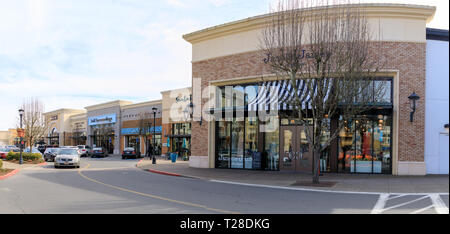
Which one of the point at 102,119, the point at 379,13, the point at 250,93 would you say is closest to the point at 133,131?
the point at 102,119

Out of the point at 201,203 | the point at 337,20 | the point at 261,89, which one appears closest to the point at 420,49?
the point at 337,20

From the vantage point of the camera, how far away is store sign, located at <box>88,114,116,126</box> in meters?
59.7

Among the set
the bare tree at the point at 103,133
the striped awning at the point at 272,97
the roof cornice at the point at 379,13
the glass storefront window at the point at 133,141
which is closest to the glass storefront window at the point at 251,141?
the striped awning at the point at 272,97

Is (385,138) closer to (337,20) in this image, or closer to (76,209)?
(337,20)

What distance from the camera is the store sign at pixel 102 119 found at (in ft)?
196

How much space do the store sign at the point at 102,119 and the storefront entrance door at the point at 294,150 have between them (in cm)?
4437

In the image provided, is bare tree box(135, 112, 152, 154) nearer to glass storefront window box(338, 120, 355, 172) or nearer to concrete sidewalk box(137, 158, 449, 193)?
concrete sidewalk box(137, 158, 449, 193)

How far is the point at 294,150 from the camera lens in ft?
66.5

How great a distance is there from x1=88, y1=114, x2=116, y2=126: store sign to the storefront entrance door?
44372mm

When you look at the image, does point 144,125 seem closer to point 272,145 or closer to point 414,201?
point 272,145

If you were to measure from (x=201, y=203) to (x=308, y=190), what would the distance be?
5163 mm

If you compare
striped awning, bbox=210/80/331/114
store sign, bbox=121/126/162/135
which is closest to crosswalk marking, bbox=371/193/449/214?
striped awning, bbox=210/80/331/114

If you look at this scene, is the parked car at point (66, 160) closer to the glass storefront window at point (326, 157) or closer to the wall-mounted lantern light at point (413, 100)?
the glass storefront window at point (326, 157)

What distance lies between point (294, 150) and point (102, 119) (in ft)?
164
